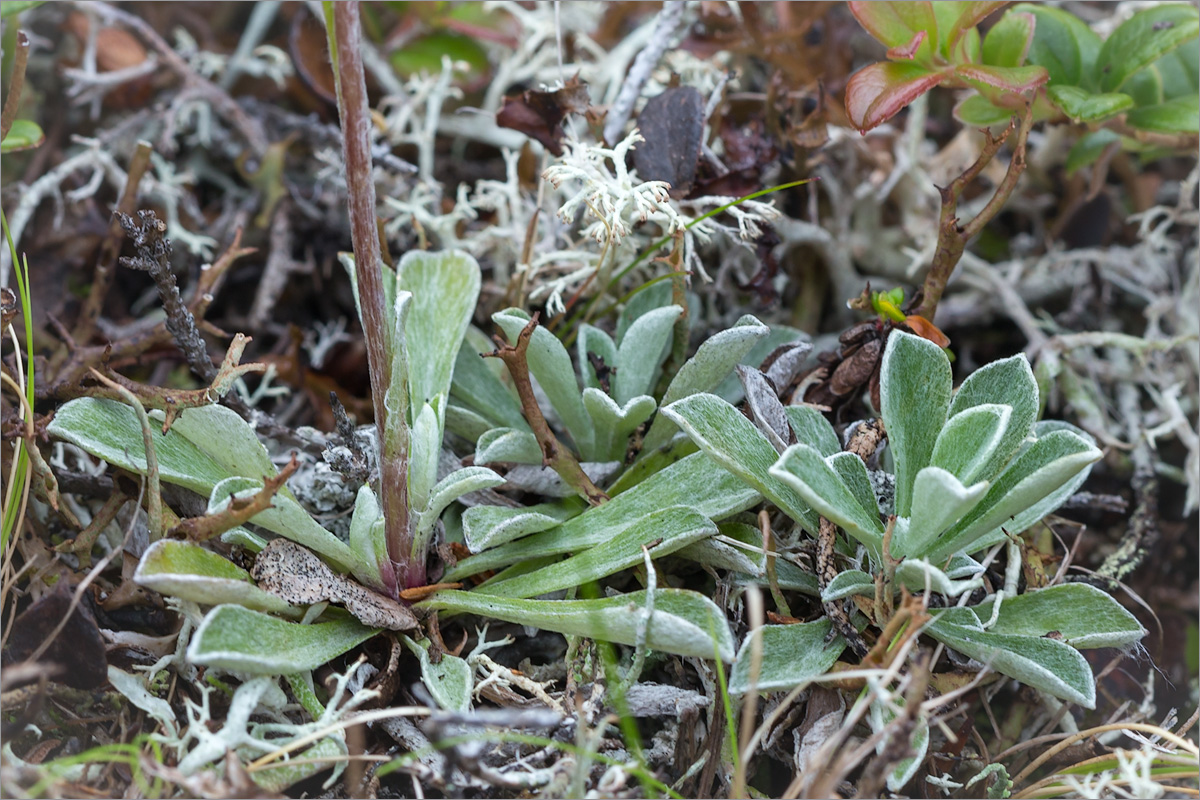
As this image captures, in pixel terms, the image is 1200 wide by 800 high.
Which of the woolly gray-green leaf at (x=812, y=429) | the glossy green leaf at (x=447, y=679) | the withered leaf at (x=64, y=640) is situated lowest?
the glossy green leaf at (x=447, y=679)

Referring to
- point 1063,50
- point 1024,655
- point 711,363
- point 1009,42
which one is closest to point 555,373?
point 711,363

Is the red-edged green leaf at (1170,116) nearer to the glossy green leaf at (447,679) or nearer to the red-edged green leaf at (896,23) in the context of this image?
the red-edged green leaf at (896,23)

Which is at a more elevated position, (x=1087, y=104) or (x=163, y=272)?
(x=1087, y=104)

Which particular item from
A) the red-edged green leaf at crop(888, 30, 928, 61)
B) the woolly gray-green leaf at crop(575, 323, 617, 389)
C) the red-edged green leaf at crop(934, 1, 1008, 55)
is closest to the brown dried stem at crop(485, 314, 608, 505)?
the woolly gray-green leaf at crop(575, 323, 617, 389)

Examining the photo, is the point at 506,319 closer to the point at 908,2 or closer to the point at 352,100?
the point at 352,100

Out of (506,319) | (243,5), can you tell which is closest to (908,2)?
(506,319)

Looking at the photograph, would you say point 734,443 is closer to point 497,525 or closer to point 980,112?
point 497,525

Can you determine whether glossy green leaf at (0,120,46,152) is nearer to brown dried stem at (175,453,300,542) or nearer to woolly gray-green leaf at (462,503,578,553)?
brown dried stem at (175,453,300,542)

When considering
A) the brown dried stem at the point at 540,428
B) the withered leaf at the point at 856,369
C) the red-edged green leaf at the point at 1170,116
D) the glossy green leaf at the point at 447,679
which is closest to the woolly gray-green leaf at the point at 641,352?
the brown dried stem at the point at 540,428
